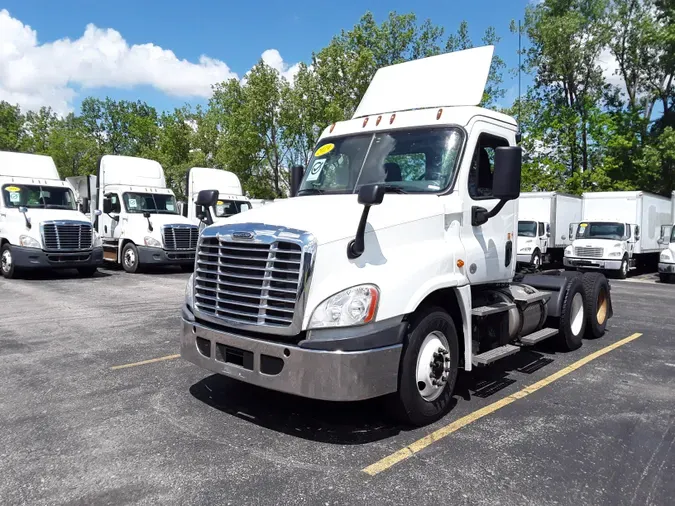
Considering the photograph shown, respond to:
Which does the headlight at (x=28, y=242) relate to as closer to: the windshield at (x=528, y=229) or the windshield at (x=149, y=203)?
the windshield at (x=149, y=203)

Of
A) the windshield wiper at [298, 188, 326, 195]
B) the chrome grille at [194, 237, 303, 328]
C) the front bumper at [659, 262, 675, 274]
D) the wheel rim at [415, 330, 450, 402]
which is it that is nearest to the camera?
the chrome grille at [194, 237, 303, 328]

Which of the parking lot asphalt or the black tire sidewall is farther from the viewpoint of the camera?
the black tire sidewall

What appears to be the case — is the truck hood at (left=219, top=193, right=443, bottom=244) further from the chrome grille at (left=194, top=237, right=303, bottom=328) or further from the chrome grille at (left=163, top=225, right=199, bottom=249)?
the chrome grille at (left=163, top=225, right=199, bottom=249)

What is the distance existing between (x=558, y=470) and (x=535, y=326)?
286 centimetres

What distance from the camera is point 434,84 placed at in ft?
18.7

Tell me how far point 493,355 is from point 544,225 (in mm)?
18616

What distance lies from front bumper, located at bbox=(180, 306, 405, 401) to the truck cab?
18441 millimetres

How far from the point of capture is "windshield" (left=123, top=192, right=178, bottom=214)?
55.6 feet

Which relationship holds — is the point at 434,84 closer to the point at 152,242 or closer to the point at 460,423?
the point at 460,423

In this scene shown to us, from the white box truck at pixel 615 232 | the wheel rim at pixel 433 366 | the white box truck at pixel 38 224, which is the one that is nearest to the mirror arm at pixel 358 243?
the wheel rim at pixel 433 366

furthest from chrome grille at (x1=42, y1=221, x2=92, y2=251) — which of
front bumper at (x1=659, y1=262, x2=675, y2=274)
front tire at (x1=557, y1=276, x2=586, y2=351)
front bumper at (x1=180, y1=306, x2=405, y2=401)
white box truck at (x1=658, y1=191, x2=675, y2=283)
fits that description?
front bumper at (x1=659, y1=262, x2=675, y2=274)

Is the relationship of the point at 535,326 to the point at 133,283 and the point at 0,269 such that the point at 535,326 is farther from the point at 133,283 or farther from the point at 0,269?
the point at 0,269

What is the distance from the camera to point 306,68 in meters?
32.8

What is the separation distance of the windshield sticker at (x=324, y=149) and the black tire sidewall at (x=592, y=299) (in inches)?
162
